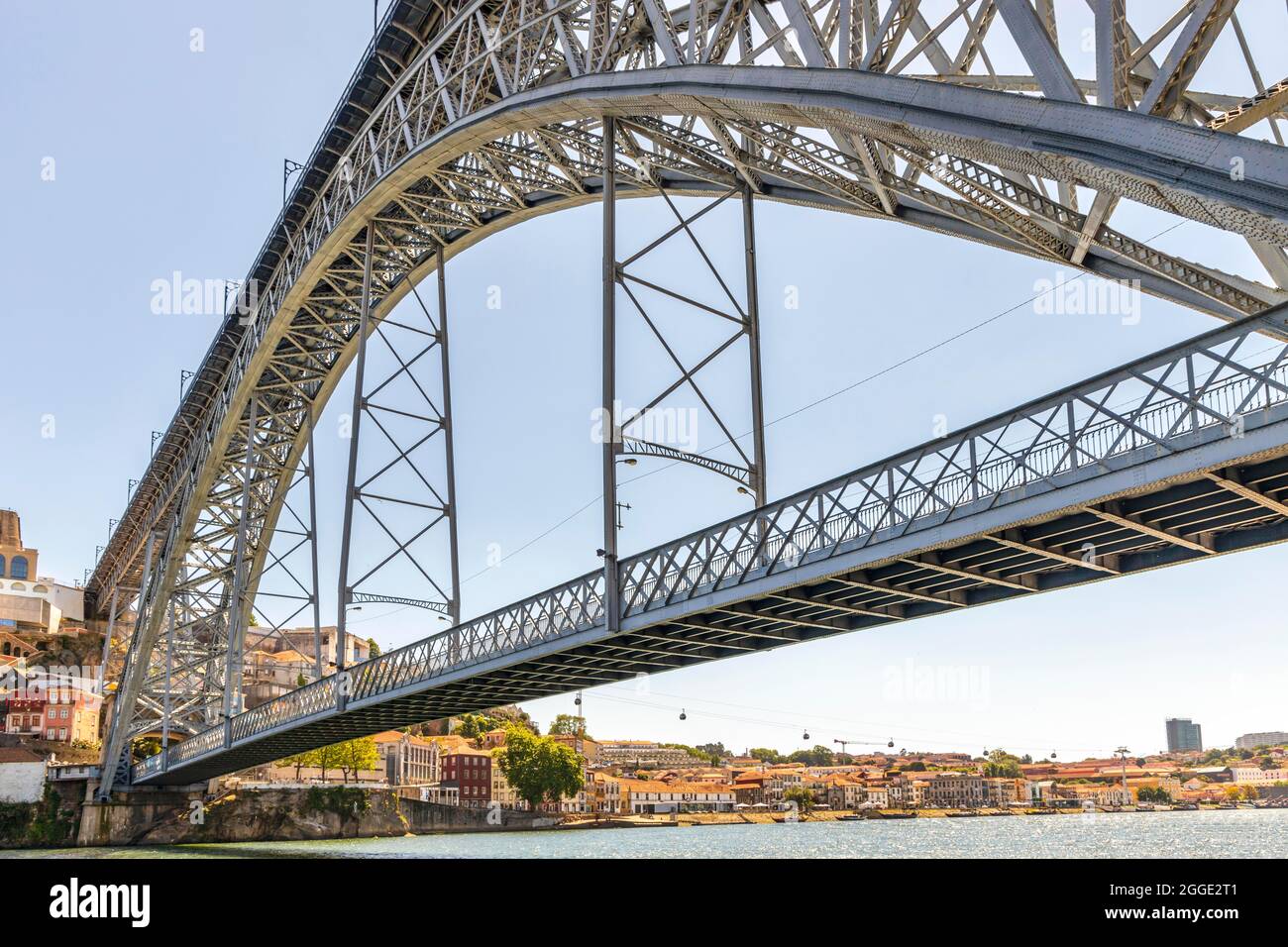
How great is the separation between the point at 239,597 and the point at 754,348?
31.9m

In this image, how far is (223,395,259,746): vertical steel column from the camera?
43.5m

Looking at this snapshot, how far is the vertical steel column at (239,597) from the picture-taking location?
43.5 metres

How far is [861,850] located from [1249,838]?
29.6m

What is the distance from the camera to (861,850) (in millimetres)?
65625

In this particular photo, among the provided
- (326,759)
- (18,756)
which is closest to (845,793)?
(326,759)

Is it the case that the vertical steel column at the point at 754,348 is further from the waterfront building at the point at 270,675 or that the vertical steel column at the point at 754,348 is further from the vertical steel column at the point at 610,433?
the waterfront building at the point at 270,675

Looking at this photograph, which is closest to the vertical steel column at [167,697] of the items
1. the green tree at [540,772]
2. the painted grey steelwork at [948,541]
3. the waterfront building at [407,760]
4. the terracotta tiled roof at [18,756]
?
the terracotta tiled roof at [18,756]

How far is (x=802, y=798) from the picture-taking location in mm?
144125

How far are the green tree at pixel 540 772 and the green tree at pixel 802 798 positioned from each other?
48.5m

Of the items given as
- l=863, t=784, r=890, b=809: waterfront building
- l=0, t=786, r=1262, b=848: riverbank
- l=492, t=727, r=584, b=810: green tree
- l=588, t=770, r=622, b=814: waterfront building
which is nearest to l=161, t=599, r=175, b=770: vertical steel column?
l=0, t=786, r=1262, b=848: riverbank

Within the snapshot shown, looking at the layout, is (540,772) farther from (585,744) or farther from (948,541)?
(948,541)

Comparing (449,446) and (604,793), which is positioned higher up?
(449,446)
